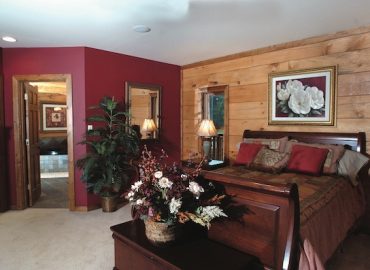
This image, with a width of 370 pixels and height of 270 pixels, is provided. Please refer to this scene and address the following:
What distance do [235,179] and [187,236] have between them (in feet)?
1.95

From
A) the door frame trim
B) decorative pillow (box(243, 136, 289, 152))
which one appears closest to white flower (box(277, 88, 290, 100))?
decorative pillow (box(243, 136, 289, 152))

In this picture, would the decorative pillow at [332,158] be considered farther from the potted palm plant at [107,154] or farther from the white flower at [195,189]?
the potted palm plant at [107,154]

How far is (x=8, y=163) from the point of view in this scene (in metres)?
3.74

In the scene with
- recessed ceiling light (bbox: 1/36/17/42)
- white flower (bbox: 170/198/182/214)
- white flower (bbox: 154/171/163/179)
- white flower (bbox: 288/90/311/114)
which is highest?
recessed ceiling light (bbox: 1/36/17/42)

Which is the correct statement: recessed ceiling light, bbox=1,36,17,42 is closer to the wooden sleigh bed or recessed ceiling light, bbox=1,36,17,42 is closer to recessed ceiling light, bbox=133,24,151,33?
recessed ceiling light, bbox=133,24,151,33

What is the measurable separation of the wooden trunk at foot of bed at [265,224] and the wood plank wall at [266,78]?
2150 mm

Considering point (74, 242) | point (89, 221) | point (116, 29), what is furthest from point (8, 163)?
point (116, 29)

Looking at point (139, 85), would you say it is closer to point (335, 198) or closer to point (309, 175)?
point (309, 175)

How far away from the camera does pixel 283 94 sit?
3.60 meters

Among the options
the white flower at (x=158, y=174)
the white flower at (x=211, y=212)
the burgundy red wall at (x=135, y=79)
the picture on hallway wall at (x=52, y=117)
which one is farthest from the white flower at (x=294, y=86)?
the picture on hallway wall at (x=52, y=117)

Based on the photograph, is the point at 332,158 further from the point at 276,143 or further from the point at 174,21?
the point at 174,21

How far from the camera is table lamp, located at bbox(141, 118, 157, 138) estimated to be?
14.8ft

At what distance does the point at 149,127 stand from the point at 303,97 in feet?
8.34

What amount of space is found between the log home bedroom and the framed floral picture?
14 millimetres
